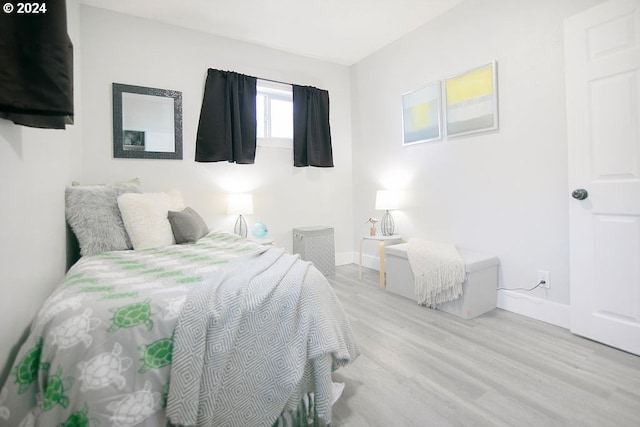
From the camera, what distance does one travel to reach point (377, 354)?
1.90m

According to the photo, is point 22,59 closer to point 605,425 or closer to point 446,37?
point 605,425

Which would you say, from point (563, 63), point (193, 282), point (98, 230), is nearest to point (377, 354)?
point (193, 282)

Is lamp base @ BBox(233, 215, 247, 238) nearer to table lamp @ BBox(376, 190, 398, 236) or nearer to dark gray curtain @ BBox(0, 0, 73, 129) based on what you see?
table lamp @ BBox(376, 190, 398, 236)

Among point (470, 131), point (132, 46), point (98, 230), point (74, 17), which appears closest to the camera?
point (98, 230)

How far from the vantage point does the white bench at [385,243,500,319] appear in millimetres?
2414

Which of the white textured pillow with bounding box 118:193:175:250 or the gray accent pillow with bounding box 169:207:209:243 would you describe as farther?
the gray accent pillow with bounding box 169:207:209:243

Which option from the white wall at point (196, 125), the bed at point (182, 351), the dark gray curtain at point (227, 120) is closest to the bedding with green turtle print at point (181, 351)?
the bed at point (182, 351)

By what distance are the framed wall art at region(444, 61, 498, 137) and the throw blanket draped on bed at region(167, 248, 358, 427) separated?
2.27 metres

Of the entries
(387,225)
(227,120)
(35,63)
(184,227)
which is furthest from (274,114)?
(35,63)

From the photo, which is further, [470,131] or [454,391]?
[470,131]

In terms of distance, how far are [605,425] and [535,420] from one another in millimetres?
263

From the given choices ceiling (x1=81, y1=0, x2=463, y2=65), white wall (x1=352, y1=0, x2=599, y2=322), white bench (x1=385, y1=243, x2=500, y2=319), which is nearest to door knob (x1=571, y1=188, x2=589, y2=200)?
white wall (x1=352, y1=0, x2=599, y2=322)

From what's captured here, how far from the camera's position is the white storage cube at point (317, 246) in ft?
12.0

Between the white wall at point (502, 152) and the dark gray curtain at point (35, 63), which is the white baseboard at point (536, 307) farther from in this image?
the dark gray curtain at point (35, 63)
